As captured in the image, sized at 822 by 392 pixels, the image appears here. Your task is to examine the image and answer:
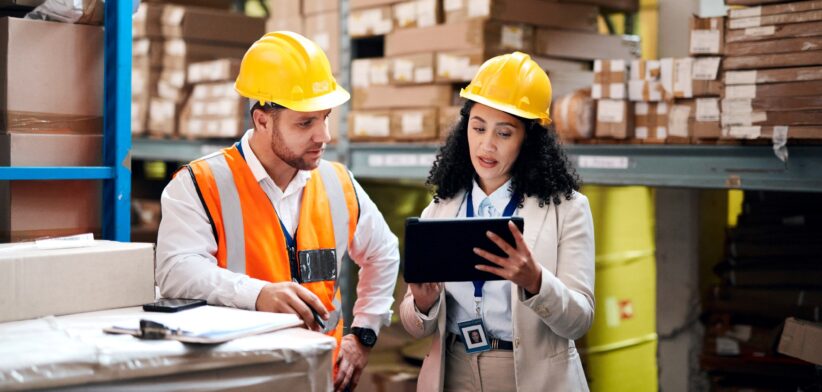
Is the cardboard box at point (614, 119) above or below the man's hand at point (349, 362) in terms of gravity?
above

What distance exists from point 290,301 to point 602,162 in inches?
89.0

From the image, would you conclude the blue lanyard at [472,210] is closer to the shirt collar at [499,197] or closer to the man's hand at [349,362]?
the shirt collar at [499,197]

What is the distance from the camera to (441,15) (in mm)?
4852

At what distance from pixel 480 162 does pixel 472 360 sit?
578mm

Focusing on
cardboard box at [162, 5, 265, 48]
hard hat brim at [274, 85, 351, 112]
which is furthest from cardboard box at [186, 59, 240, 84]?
hard hat brim at [274, 85, 351, 112]

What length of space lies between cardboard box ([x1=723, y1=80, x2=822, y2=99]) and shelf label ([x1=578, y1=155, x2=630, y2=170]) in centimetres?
59

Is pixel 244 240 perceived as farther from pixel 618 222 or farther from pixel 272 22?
pixel 272 22

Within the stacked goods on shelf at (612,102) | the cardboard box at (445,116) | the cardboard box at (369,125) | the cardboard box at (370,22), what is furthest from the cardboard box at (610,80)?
the cardboard box at (370,22)

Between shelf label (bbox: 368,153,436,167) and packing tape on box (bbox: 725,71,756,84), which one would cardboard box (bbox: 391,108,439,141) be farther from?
packing tape on box (bbox: 725,71,756,84)

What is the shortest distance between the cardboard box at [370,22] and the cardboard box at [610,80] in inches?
56.8

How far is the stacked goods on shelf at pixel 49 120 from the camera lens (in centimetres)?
268

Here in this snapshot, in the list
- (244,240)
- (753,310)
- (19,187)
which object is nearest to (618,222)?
(753,310)

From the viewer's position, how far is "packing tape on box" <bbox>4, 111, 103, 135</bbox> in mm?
2697

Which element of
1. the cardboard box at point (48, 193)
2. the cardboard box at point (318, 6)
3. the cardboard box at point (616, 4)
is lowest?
the cardboard box at point (48, 193)
